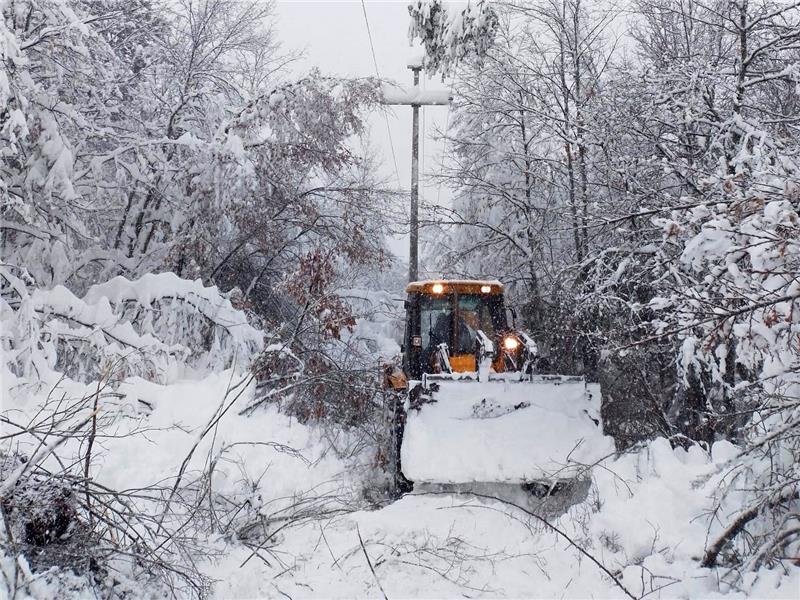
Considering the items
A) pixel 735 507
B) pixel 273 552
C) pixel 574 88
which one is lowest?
pixel 273 552

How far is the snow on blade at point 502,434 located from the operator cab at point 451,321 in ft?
5.23

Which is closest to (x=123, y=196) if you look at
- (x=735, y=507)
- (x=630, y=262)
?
(x=630, y=262)

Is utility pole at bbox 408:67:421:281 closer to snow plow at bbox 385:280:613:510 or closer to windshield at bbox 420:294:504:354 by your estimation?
windshield at bbox 420:294:504:354

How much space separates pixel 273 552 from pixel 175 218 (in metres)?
9.16

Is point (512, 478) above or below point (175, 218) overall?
below

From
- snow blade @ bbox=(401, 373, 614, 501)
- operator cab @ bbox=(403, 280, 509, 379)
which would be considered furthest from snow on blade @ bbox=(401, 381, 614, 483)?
operator cab @ bbox=(403, 280, 509, 379)

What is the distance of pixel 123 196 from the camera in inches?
484

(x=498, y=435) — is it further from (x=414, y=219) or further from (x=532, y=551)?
(x=414, y=219)

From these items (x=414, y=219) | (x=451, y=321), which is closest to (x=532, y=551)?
(x=451, y=321)

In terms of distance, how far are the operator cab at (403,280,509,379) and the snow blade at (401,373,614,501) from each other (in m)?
1.45

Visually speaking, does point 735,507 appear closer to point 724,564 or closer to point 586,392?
point 724,564

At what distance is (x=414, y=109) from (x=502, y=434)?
37.9 feet

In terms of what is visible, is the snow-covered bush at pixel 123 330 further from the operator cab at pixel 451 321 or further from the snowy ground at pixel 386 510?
the operator cab at pixel 451 321

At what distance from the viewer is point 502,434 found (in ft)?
23.1
